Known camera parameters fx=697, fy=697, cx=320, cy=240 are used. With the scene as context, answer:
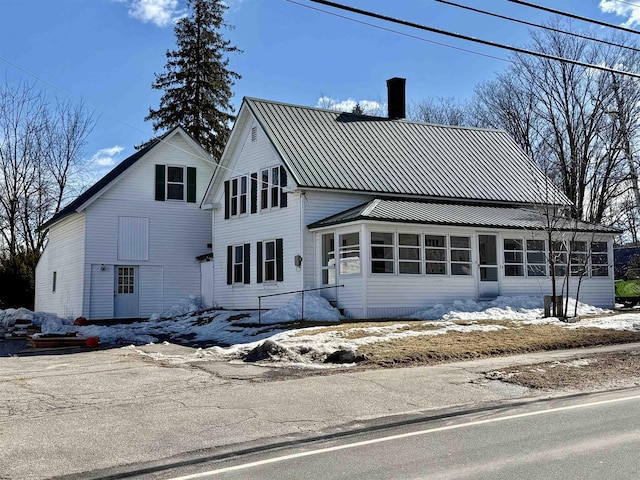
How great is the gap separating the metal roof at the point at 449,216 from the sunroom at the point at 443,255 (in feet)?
0.13

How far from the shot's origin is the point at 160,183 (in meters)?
29.9

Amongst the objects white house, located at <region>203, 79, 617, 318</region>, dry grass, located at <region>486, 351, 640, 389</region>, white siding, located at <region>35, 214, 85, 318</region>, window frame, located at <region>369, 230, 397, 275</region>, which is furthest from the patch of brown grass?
white siding, located at <region>35, 214, 85, 318</region>

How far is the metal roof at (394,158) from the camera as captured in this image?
25.1 metres

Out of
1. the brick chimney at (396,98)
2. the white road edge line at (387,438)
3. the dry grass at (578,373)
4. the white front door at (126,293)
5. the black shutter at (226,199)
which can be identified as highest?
the brick chimney at (396,98)

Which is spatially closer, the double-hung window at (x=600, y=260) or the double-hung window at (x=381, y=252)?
the double-hung window at (x=381, y=252)

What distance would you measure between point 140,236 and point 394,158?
11.1 metres

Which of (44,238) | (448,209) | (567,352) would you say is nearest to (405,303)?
(448,209)

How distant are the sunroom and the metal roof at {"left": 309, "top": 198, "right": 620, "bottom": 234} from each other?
0.04 metres

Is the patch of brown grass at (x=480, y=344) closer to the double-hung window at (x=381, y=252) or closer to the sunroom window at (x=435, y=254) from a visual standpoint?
the sunroom window at (x=435, y=254)

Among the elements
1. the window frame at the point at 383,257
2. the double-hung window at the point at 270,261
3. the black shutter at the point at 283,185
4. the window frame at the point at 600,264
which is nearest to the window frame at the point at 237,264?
the double-hung window at the point at 270,261

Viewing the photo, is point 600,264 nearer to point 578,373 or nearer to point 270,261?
point 270,261

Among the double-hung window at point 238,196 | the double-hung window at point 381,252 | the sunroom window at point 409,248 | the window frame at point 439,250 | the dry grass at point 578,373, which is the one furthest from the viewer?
the double-hung window at point 238,196

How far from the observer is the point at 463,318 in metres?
20.5

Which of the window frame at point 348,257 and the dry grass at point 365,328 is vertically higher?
the window frame at point 348,257
